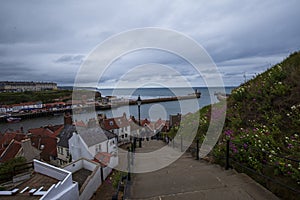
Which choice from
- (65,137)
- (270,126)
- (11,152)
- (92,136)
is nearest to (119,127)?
(65,137)

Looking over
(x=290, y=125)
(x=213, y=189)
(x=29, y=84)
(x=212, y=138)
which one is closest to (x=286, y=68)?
(x=290, y=125)

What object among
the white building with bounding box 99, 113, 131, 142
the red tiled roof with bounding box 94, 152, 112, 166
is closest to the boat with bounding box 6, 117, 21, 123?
the white building with bounding box 99, 113, 131, 142

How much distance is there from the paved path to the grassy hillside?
35 cm

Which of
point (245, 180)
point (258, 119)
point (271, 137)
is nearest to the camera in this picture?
point (245, 180)

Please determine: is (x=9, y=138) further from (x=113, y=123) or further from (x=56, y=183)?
(x=56, y=183)

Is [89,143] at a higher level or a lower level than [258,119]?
lower

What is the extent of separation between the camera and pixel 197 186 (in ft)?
11.4

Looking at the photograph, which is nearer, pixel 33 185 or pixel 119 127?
pixel 33 185

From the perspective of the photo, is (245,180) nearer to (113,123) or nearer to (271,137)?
(271,137)

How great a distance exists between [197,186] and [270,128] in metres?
2.63

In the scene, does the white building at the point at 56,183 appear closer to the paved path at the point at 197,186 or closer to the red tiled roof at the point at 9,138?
the paved path at the point at 197,186

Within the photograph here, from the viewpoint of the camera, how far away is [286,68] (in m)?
6.28

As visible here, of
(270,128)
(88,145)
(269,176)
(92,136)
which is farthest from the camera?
(92,136)

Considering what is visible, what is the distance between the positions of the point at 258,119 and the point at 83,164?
41.8 ft
